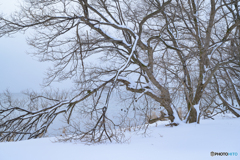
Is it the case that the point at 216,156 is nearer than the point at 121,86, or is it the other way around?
the point at 216,156

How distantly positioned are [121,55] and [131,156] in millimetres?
6279

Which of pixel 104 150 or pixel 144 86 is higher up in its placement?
pixel 144 86

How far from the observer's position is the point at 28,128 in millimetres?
6777

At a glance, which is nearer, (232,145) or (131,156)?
(131,156)

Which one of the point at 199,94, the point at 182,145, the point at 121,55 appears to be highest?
the point at 121,55

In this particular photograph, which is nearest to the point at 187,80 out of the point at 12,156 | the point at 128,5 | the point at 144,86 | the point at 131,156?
Result: the point at 144,86

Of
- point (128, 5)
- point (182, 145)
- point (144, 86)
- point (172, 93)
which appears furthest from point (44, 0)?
point (182, 145)

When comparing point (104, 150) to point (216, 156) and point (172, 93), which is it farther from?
point (172, 93)

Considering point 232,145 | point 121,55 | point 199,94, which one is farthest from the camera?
point 121,55

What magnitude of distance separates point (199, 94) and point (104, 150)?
5.81 m

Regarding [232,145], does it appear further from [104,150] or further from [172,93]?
[172,93]

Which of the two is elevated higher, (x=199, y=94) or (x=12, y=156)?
(x=199, y=94)

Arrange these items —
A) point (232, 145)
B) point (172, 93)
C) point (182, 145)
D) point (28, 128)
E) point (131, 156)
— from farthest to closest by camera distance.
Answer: point (172, 93), point (28, 128), point (182, 145), point (232, 145), point (131, 156)

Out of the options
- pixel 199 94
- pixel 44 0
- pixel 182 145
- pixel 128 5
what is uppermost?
pixel 128 5
